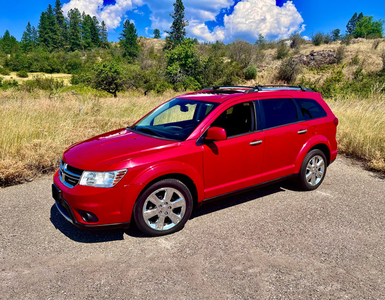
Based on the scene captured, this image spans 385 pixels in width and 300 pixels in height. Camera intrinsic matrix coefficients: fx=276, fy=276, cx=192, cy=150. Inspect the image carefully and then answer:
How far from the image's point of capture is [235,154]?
3.84 metres

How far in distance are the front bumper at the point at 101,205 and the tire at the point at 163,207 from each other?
13 cm

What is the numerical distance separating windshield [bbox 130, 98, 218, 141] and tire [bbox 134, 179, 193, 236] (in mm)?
676

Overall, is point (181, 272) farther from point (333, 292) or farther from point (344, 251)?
point (344, 251)

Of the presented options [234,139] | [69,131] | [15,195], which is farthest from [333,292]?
[69,131]

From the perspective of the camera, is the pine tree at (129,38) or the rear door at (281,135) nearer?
the rear door at (281,135)

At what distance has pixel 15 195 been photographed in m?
4.75

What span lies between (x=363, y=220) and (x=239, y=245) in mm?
1976

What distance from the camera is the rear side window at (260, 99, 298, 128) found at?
13.9 ft

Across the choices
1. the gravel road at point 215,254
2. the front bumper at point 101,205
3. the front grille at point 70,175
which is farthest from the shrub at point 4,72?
A: the front bumper at point 101,205

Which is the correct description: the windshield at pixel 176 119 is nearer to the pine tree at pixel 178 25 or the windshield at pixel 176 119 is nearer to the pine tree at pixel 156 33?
the pine tree at pixel 178 25

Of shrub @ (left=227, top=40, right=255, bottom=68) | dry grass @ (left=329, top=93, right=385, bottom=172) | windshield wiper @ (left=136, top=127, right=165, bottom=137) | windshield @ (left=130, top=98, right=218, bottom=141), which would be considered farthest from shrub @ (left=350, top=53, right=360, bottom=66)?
windshield wiper @ (left=136, top=127, right=165, bottom=137)

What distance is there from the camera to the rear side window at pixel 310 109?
4.71 meters

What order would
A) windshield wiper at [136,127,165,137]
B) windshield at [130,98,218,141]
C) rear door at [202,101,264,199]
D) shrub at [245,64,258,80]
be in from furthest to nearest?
1. shrub at [245,64,258,80]
2. windshield wiper at [136,127,165,137]
3. windshield at [130,98,218,141]
4. rear door at [202,101,264,199]

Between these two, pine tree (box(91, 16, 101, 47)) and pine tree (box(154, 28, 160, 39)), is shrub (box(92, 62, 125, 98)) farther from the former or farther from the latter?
pine tree (box(154, 28, 160, 39))
